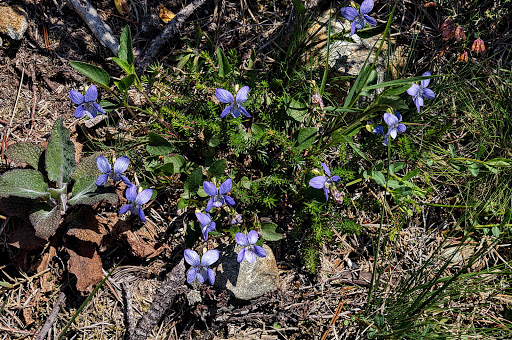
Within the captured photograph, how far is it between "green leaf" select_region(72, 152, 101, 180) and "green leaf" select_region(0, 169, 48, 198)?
8.2 inches

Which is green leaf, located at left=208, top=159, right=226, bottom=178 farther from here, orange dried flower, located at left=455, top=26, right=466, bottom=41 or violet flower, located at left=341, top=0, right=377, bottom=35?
orange dried flower, located at left=455, top=26, right=466, bottom=41

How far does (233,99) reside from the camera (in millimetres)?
2363

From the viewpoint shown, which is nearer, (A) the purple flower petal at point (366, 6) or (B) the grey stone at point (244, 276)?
(A) the purple flower petal at point (366, 6)

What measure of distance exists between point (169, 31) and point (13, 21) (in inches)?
43.3

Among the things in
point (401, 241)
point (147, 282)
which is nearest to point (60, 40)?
point (147, 282)

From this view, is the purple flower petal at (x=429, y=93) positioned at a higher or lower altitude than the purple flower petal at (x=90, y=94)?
higher

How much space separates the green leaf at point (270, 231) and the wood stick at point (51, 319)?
4.67ft

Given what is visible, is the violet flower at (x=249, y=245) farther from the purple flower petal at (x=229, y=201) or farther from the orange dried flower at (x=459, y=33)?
the orange dried flower at (x=459, y=33)

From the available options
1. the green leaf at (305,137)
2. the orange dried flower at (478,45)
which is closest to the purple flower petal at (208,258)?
the green leaf at (305,137)

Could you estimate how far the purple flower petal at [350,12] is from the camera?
2.38m

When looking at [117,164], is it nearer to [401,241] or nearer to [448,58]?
[401,241]

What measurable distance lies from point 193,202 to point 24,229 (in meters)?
1.14

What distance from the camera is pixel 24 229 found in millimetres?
2568

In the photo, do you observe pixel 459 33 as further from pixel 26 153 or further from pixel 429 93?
pixel 26 153
